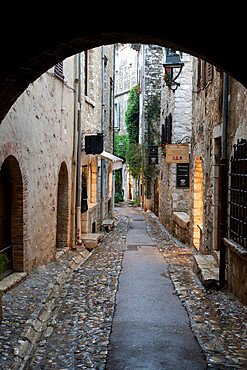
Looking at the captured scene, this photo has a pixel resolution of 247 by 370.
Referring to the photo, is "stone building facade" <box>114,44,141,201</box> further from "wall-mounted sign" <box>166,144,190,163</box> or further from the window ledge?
"wall-mounted sign" <box>166,144,190,163</box>

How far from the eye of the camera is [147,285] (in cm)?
685

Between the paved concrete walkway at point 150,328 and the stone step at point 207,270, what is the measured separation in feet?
1.71

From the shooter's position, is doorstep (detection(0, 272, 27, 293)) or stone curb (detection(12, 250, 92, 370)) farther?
doorstep (detection(0, 272, 27, 293))

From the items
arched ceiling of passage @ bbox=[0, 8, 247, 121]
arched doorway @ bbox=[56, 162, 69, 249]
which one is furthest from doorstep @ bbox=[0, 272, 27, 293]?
arched doorway @ bbox=[56, 162, 69, 249]

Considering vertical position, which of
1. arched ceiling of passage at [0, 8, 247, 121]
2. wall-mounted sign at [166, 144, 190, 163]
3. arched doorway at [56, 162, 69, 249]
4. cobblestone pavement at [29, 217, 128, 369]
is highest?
arched ceiling of passage at [0, 8, 247, 121]

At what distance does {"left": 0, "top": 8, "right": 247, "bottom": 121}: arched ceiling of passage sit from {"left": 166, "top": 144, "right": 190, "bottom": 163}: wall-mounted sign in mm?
9335

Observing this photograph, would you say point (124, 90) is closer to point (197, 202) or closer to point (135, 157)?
point (135, 157)

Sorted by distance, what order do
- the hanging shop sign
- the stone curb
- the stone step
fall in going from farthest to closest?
the hanging shop sign
the stone step
the stone curb

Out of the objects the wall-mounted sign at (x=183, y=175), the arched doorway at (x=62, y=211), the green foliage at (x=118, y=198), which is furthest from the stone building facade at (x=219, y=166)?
the green foliage at (x=118, y=198)

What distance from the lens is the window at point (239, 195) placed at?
5.38 metres

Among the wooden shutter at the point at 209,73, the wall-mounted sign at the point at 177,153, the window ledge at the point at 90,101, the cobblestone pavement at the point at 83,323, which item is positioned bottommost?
the cobblestone pavement at the point at 83,323

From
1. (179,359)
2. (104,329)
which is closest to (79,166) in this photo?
(104,329)

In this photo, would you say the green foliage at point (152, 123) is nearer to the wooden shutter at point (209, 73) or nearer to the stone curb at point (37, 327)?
the wooden shutter at point (209, 73)

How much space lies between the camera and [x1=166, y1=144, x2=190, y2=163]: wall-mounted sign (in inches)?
499
